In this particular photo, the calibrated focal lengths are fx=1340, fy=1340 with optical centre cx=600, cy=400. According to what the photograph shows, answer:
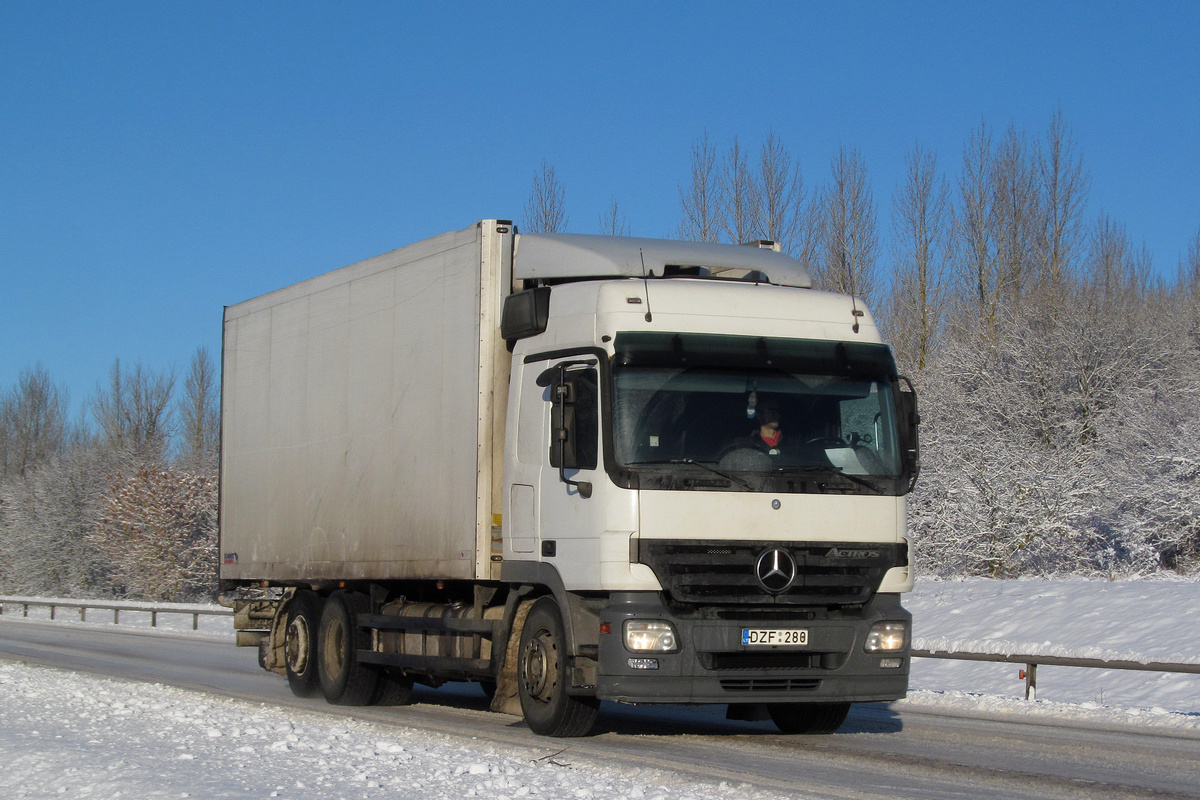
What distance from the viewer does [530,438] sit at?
1010 cm

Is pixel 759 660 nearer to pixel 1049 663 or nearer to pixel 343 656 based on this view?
pixel 343 656

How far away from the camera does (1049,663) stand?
14.5 metres

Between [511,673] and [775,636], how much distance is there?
2.32 metres

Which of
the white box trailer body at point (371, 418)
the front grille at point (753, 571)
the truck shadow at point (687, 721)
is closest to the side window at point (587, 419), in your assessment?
the front grille at point (753, 571)

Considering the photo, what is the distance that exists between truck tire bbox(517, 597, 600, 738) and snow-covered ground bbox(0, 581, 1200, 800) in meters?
0.38

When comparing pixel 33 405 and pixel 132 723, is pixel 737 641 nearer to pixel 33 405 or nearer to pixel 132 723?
pixel 132 723

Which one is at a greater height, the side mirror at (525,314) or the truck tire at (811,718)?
the side mirror at (525,314)

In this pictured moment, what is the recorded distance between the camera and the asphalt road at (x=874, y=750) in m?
7.67

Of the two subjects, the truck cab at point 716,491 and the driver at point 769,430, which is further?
the driver at point 769,430

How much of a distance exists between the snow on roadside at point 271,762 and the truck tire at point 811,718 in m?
2.15

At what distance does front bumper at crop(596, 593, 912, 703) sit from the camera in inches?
355

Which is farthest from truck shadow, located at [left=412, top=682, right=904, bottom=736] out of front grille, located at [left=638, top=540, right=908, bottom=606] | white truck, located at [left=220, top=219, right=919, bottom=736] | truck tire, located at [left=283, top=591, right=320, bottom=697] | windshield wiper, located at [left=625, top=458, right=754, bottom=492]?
windshield wiper, located at [left=625, top=458, right=754, bottom=492]

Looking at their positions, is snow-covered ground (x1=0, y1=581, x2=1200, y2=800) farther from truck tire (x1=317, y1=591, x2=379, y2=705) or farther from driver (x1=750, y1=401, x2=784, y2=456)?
driver (x1=750, y1=401, x2=784, y2=456)

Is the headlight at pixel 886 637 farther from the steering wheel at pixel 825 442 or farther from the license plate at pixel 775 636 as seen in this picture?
the steering wheel at pixel 825 442
